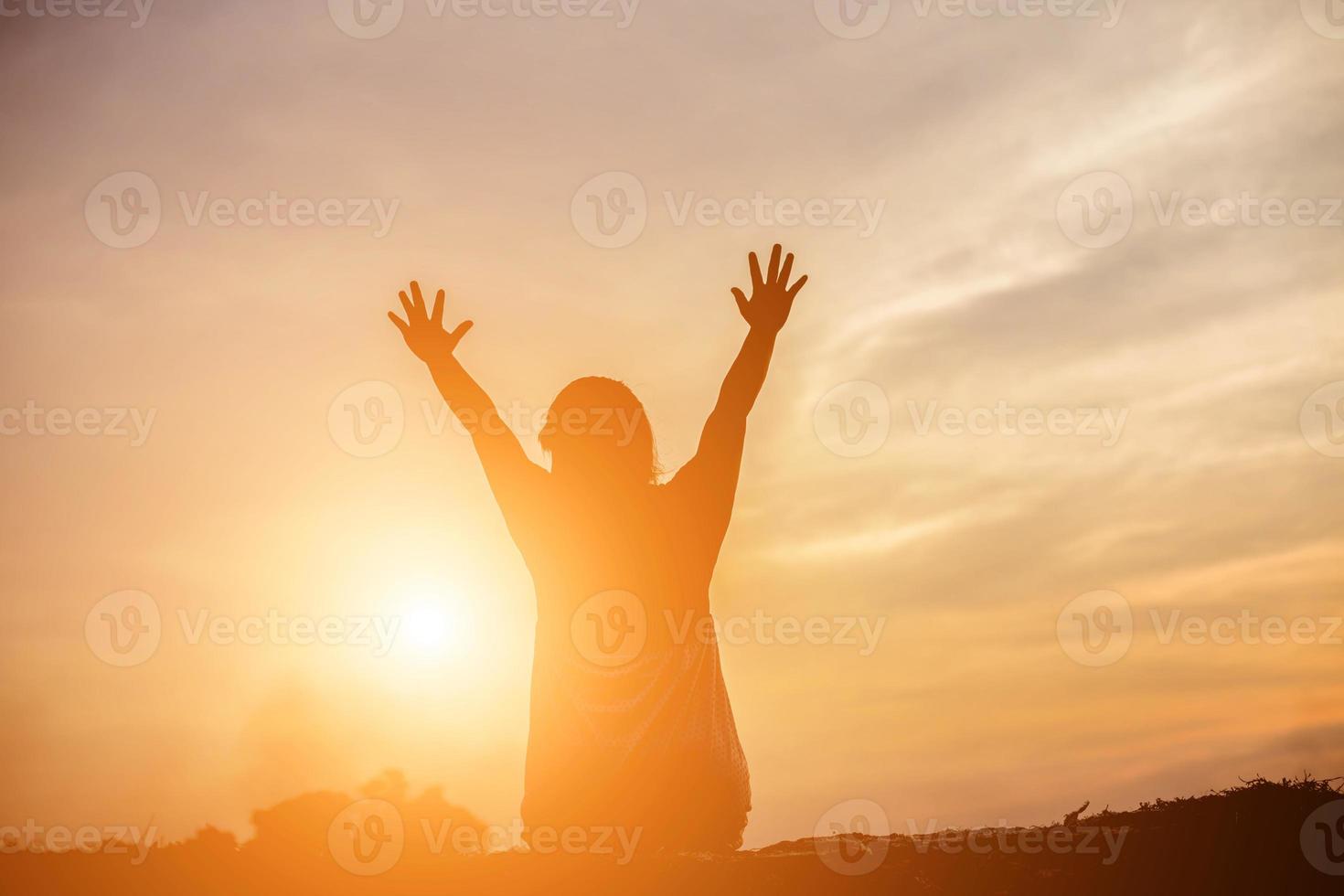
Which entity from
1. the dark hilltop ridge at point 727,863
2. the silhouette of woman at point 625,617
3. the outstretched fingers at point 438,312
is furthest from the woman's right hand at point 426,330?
the dark hilltop ridge at point 727,863

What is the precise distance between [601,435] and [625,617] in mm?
1110

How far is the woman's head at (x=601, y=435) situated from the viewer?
773 cm

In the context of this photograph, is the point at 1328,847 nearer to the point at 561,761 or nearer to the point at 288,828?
the point at 561,761

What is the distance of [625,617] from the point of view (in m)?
7.49

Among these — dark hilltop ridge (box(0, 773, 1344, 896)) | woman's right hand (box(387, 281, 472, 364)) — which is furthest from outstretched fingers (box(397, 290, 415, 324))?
dark hilltop ridge (box(0, 773, 1344, 896))

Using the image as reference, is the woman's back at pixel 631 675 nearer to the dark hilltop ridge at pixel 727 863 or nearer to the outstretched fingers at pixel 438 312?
the dark hilltop ridge at pixel 727 863

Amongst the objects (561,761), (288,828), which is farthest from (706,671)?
(288,828)

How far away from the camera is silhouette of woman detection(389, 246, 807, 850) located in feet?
24.1

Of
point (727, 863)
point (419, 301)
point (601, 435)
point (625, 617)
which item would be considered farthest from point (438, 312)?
point (727, 863)

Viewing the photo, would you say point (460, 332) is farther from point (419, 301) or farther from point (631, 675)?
point (631, 675)

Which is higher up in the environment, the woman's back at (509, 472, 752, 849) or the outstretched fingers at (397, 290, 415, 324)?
the outstretched fingers at (397, 290, 415, 324)

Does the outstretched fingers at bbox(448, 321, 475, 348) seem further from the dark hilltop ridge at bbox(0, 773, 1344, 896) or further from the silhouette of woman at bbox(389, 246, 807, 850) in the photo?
the dark hilltop ridge at bbox(0, 773, 1344, 896)

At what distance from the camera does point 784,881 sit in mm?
6555

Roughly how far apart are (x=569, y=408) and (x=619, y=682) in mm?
1675
